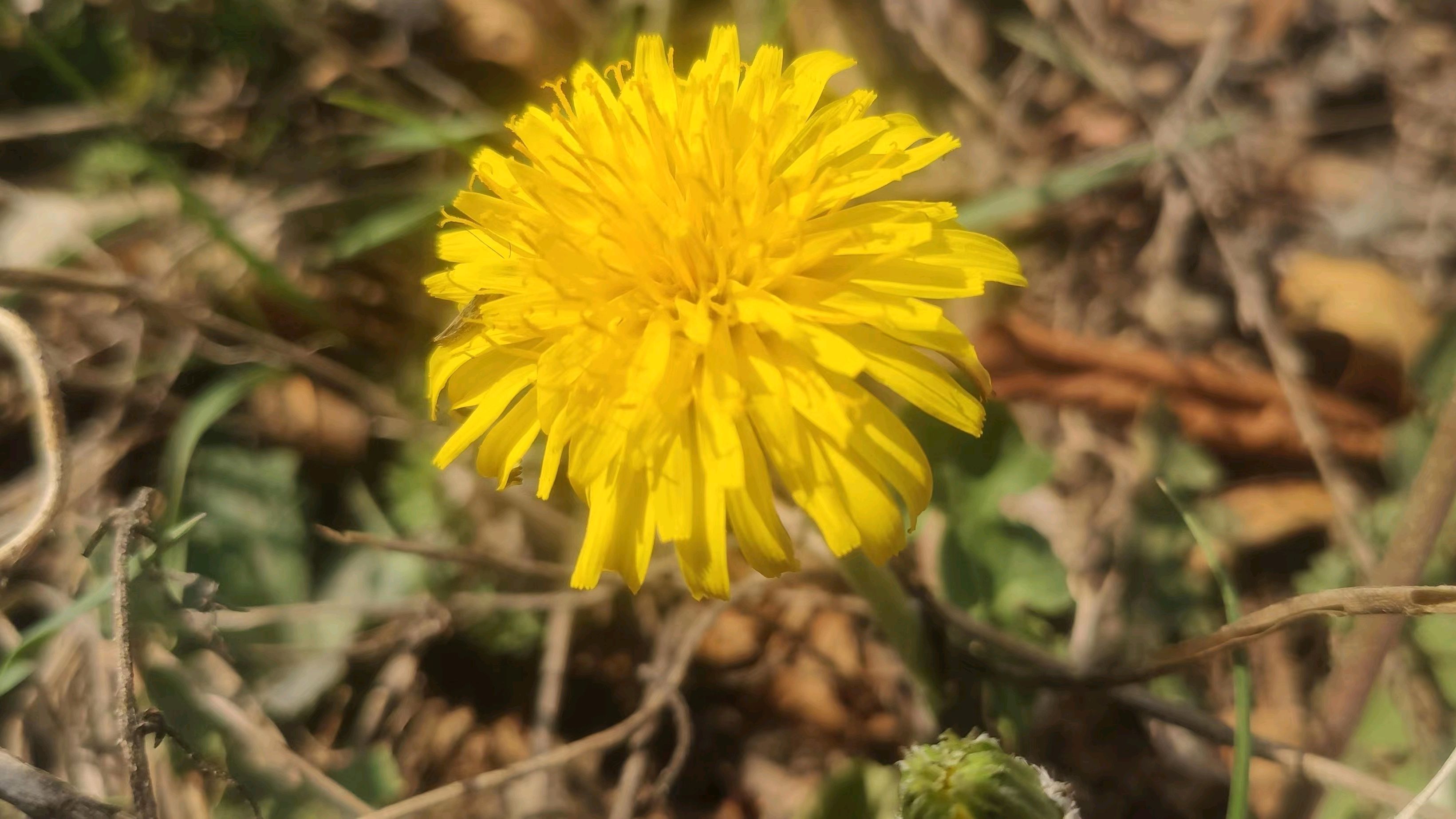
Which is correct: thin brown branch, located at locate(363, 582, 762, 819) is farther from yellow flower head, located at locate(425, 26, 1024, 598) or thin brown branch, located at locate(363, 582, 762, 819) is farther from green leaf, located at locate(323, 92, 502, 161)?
green leaf, located at locate(323, 92, 502, 161)

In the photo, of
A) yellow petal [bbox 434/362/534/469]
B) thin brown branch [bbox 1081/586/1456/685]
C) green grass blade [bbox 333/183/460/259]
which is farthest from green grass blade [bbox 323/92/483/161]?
thin brown branch [bbox 1081/586/1456/685]

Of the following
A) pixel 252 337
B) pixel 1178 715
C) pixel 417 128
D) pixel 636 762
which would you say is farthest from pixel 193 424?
pixel 1178 715

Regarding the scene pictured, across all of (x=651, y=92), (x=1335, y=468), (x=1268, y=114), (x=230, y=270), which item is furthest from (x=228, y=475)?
(x=1268, y=114)

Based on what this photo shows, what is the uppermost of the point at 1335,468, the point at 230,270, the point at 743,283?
the point at 230,270

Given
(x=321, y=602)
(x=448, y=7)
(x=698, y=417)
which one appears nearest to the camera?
(x=698, y=417)

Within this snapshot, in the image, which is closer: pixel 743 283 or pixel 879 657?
pixel 743 283

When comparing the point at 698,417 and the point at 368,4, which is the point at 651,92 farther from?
the point at 368,4
